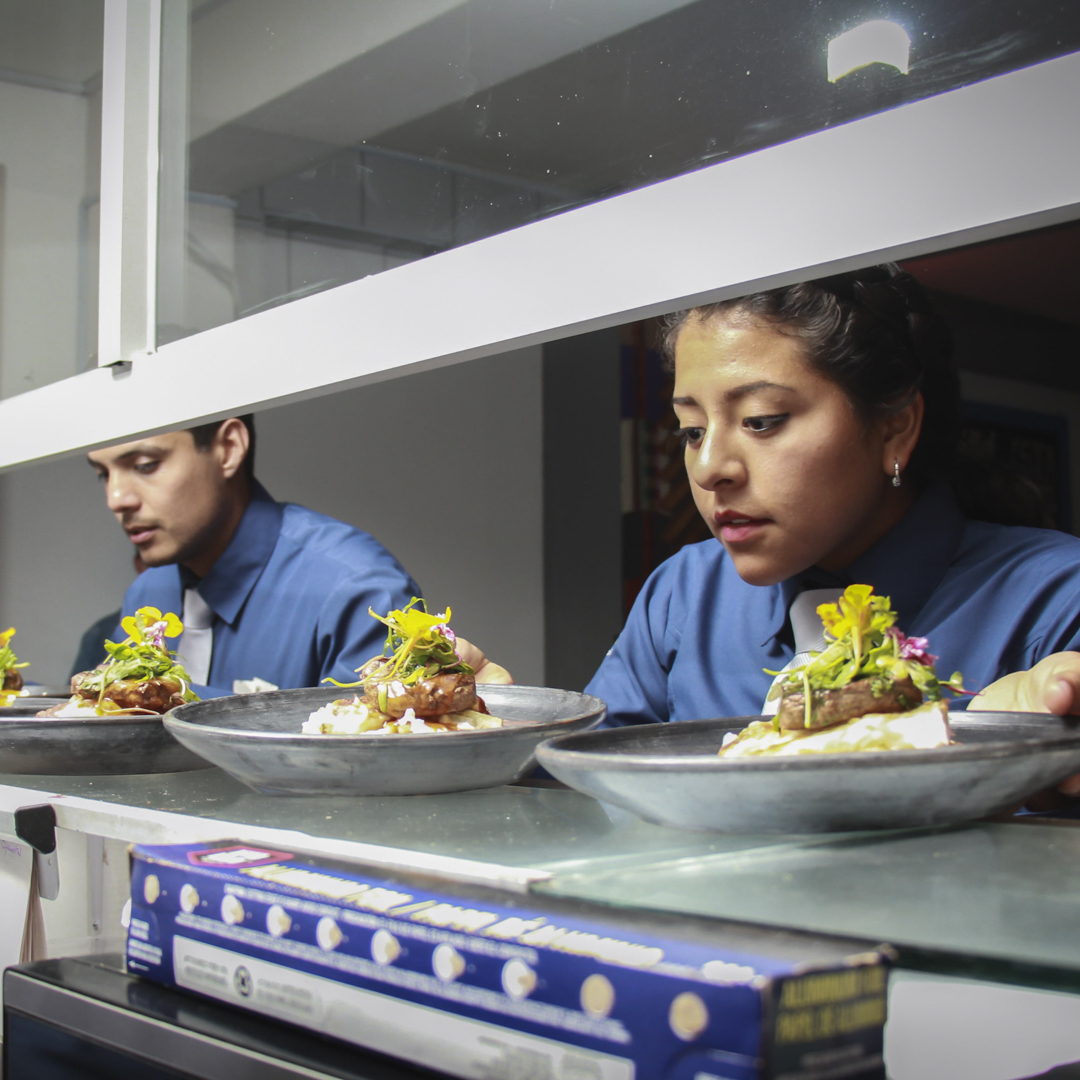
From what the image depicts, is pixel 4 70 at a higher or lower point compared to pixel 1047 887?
higher

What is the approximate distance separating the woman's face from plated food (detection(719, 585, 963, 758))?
467mm

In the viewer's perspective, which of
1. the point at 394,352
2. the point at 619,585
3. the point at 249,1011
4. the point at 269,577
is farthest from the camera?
the point at 619,585

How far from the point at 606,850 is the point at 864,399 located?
0.79 m

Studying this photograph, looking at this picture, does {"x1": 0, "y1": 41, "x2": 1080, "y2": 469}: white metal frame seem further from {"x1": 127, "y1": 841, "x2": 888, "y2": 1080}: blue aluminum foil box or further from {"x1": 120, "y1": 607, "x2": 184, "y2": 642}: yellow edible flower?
{"x1": 127, "y1": 841, "x2": 888, "y2": 1080}: blue aluminum foil box

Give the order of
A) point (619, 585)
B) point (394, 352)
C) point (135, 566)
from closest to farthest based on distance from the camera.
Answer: point (394, 352)
point (135, 566)
point (619, 585)

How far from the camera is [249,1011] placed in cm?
48

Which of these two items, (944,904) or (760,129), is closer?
(944,904)

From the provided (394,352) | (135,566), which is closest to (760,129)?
(394,352)

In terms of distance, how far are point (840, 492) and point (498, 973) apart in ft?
2.76

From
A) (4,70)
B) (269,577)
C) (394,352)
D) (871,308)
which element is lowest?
(269,577)

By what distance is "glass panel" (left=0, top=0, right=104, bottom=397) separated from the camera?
1.32m

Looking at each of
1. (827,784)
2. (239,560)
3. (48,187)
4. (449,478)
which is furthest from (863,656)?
(449,478)

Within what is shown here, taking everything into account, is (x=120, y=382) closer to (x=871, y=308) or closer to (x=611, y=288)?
(x=611, y=288)

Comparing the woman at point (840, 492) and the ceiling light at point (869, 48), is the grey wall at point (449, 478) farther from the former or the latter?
the ceiling light at point (869, 48)
